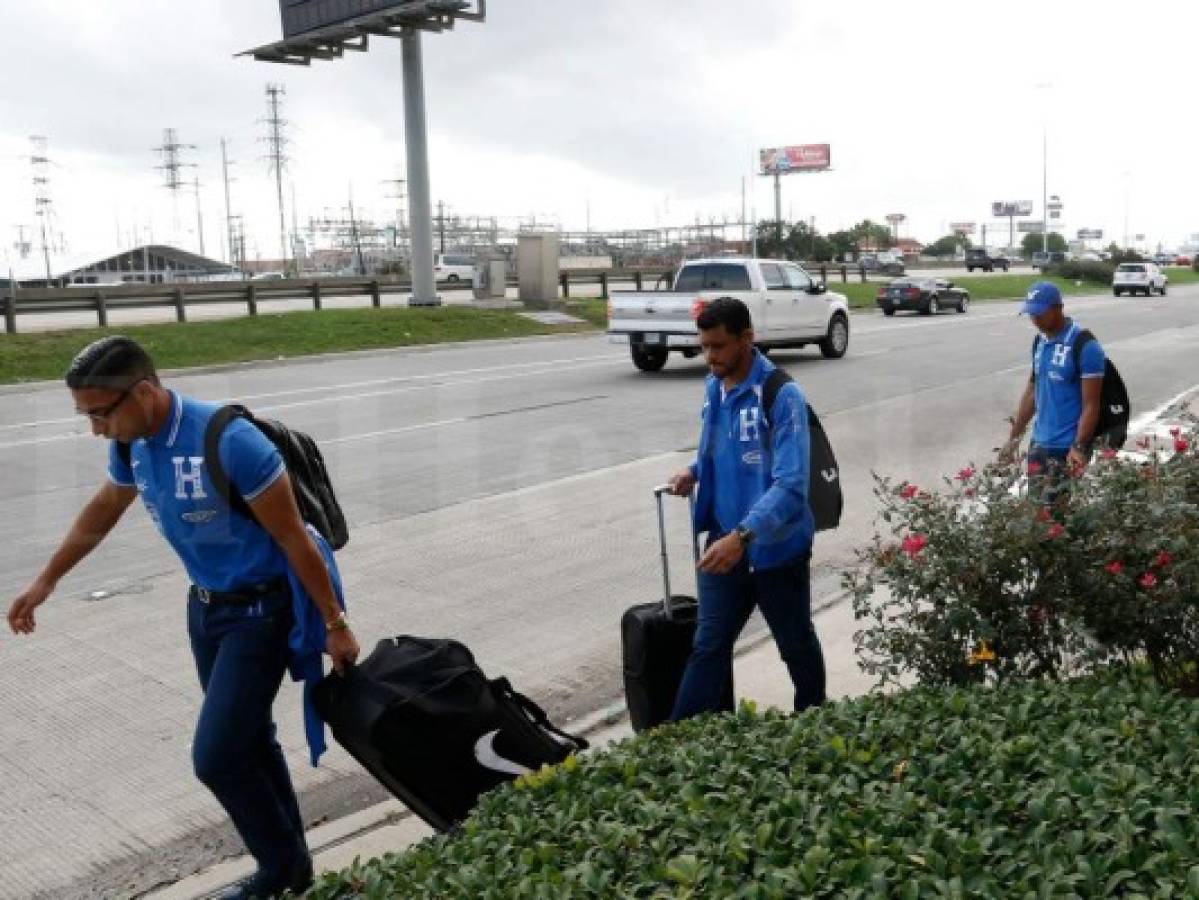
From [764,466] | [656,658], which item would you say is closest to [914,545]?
[764,466]

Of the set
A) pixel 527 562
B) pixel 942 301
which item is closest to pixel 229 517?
pixel 527 562

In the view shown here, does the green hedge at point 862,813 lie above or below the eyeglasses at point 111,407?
below

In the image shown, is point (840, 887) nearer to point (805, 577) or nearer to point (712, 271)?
point (805, 577)

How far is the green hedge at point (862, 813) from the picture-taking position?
8.34 ft

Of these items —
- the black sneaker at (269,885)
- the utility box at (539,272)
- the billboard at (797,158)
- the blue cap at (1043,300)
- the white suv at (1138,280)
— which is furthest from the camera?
the billboard at (797,158)

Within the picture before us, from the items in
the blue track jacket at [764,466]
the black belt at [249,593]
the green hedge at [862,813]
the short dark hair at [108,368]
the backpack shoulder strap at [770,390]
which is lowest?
the green hedge at [862,813]

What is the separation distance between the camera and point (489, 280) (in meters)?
35.1

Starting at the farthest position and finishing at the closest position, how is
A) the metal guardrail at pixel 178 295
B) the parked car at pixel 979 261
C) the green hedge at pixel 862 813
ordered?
1. the parked car at pixel 979 261
2. the metal guardrail at pixel 178 295
3. the green hedge at pixel 862 813

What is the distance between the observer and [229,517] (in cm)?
374

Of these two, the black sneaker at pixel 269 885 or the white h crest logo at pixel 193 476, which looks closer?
the white h crest logo at pixel 193 476

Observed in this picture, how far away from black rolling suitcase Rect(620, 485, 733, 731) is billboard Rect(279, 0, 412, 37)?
2834cm

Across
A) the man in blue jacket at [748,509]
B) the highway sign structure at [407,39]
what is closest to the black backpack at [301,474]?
the man in blue jacket at [748,509]

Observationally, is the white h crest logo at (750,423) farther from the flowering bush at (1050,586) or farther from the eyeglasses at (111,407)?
the eyeglasses at (111,407)

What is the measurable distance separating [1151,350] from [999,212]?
179 metres
